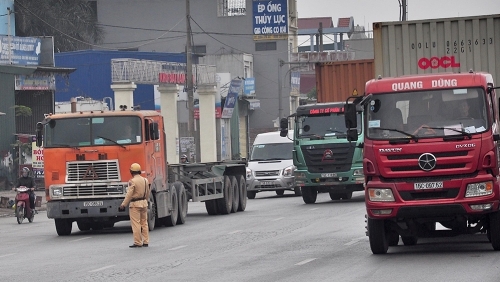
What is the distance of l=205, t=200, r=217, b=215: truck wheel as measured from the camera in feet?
96.1

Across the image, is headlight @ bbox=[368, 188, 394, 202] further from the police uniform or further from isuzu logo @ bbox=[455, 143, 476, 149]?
the police uniform

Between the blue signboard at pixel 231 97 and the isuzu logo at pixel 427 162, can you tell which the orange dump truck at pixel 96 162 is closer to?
the isuzu logo at pixel 427 162

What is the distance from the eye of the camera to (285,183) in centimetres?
3678

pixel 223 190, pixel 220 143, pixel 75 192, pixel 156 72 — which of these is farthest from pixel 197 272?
pixel 220 143

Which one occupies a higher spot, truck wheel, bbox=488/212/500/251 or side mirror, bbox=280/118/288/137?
side mirror, bbox=280/118/288/137

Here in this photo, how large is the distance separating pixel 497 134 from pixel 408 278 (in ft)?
11.2

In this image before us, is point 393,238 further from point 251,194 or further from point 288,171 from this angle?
point 251,194

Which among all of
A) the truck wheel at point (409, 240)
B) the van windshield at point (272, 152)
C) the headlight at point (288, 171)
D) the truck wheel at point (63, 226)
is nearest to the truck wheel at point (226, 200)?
the truck wheel at point (63, 226)

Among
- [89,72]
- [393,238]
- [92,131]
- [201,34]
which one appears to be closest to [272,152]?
[92,131]

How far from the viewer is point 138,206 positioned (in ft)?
65.2

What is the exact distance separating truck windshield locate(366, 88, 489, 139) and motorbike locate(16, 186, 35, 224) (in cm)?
1498

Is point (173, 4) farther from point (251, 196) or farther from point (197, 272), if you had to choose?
point (197, 272)

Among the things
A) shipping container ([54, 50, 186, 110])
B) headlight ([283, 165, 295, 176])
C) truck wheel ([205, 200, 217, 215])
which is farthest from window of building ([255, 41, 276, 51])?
truck wheel ([205, 200, 217, 215])

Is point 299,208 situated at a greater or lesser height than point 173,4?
lesser
